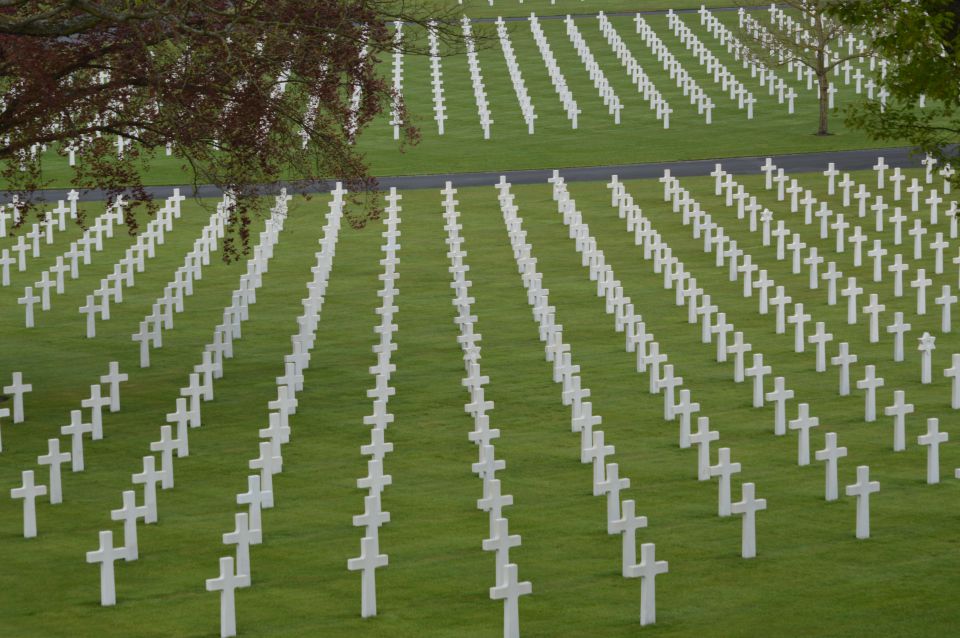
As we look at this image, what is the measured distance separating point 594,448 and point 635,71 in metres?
37.1

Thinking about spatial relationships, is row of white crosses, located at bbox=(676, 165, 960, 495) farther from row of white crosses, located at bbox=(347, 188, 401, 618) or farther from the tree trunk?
the tree trunk

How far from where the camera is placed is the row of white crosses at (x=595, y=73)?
151 feet

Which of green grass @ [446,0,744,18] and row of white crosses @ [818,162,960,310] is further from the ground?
green grass @ [446,0,744,18]

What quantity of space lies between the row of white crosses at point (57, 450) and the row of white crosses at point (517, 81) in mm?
23630

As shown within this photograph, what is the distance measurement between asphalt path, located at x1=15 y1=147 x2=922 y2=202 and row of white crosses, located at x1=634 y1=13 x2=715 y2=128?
21.3 feet

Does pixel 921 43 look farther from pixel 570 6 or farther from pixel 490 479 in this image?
pixel 570 6

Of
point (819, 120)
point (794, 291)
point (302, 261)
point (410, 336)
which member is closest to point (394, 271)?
point (302, 261)

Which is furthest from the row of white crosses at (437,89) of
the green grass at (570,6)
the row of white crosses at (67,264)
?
the row of white crosses at (67,264)

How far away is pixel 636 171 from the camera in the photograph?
37094 mm

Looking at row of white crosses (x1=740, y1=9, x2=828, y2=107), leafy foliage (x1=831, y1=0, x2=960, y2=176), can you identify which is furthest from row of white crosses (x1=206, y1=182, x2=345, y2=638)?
row of white crosses (x1=740, y1=9, x2=828, y2=107)

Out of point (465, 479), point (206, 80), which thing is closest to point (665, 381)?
point (465, 479)

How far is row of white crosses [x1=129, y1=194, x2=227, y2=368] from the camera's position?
Result: 838 inches

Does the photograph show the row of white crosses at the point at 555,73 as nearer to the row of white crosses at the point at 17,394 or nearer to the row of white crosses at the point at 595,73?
the row of white crosses at the point at 595,73

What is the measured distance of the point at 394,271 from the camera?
88.6ft
